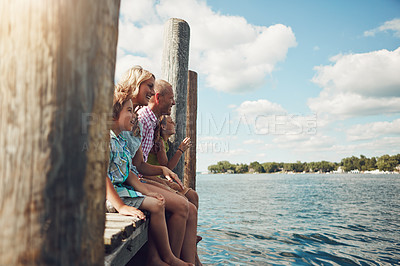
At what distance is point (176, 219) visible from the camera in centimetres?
298

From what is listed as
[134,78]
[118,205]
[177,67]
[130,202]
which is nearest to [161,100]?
[134,78]

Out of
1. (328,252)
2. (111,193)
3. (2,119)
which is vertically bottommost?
(328,252)

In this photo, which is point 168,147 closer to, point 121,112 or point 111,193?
point 121,112

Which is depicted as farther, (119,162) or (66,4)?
(119,162)

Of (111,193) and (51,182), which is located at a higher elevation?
(51,182)

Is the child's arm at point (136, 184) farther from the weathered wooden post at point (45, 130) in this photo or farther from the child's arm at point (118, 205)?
the weathered wooden post at point (45, 130)

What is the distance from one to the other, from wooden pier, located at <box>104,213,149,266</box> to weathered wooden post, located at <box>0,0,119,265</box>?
0.53m

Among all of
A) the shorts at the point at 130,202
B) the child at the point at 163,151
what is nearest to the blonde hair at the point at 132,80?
the child at the point at 163,151

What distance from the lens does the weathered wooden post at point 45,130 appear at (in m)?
1.08

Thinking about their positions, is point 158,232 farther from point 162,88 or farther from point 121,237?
point 162,88

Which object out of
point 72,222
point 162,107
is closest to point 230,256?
point 162,107

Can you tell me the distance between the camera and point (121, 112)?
303cm

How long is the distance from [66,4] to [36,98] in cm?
37

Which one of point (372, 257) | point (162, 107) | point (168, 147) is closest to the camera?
point (162, 107)
